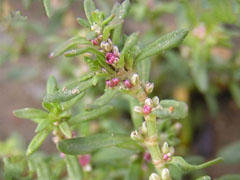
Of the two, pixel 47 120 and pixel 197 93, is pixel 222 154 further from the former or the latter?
pixel 47 120

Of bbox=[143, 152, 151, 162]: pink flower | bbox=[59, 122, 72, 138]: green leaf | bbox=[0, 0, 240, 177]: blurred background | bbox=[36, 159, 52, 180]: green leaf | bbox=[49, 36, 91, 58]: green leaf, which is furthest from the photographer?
bbox=[0, 0, 240, 177]: blurred background

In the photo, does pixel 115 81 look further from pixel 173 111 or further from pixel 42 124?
pixel 42 124

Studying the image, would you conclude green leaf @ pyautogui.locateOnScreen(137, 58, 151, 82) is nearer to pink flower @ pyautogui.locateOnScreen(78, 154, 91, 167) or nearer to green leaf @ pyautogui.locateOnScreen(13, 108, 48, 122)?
green leaf @ pyautogui.locateOnScreen(13, 108, 48, 122)

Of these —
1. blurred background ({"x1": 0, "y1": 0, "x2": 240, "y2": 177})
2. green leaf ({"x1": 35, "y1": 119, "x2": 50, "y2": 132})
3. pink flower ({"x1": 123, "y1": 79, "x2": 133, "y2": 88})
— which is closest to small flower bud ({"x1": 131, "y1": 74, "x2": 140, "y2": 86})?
pink flower ({"x1": 123, "y1": 79, "x2": 133, "y2": 88})

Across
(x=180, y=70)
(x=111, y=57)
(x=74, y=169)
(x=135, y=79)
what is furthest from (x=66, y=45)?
(x=180, y=70)

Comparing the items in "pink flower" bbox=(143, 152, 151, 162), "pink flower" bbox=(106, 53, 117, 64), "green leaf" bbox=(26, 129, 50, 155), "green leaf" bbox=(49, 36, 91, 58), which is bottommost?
"pink flower" bbox=(143, 152, 151, 162)
